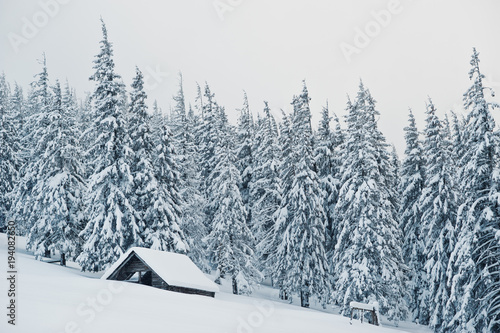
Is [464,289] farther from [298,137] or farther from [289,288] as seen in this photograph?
[298,137]

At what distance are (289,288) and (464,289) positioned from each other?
1638 cm

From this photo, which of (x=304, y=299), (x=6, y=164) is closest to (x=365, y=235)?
(x=304, y=299)

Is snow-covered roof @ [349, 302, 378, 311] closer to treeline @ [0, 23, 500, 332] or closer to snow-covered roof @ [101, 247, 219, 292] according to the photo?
treeline @ [0, 23, 500, 332]

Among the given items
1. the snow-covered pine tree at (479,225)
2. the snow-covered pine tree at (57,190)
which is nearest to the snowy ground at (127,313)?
the snow-covered pine tree at (479,225)

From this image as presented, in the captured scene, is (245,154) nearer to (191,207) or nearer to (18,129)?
(191,207)

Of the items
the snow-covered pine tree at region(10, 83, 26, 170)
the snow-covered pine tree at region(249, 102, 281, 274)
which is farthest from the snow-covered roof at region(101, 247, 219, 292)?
the snow-covered pine tree at region(10, 83, 26, 170)

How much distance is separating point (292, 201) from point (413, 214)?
33.2 feet

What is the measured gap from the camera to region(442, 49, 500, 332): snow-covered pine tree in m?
25.5

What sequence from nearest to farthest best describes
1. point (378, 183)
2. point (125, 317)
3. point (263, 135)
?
1. point (125, 317)
2. point (378, 183)
3. point (263, 135)

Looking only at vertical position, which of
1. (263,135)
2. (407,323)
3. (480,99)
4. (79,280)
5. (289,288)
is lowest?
(407,323)

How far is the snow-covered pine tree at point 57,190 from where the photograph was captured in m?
38.7

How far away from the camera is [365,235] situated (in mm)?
35312

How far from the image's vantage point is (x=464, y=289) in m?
27.2

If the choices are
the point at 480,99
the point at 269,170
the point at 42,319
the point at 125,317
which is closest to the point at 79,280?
the point at 125,317
